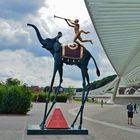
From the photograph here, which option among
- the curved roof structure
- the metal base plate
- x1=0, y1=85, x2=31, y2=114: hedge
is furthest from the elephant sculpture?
x1=0, y1=85, x2=31, y2=114: hedge

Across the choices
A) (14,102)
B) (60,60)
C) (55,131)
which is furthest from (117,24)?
(55,131)

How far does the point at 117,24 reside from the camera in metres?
27.4

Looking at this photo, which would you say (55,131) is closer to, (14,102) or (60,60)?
(60,60)

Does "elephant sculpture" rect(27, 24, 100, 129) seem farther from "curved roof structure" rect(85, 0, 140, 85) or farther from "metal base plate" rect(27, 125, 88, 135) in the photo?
"curved roof structure" rect(85, 0, 140, 85)

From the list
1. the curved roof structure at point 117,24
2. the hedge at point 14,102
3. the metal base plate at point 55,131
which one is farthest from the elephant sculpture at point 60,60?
the hedge at point 14,102

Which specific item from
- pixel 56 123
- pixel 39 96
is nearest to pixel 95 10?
pixel 56 123

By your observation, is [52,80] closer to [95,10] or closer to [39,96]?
[95,10]

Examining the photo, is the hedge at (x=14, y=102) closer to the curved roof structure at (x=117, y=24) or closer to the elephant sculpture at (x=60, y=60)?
the curved roof structure at (x=117, y=24)

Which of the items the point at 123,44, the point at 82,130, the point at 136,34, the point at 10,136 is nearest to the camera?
the point at 10,136

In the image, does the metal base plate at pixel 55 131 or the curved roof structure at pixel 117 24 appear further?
the curved roof structure at pixel 117 24

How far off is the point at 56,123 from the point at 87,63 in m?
2.62

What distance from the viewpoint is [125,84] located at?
94.7 meters

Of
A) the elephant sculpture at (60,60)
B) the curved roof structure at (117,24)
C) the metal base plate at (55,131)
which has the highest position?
the curved roof structure at (117,24)

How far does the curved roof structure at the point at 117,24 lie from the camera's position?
2166 centimetres
